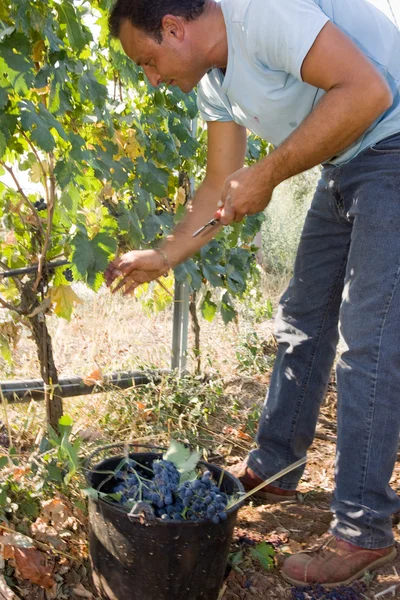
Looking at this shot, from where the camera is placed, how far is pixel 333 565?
1.79 m

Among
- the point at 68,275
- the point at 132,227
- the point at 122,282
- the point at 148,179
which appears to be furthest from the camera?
the point at 148,179

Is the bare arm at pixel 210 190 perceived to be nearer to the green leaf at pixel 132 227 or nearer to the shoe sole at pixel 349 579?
the green leaf at pixel 132 227

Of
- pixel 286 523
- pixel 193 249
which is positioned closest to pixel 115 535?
pixel 286 523

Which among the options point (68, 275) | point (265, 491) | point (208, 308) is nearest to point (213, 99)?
point (68, 275)

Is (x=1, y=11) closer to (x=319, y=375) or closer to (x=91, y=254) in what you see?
(x=91, y=254)

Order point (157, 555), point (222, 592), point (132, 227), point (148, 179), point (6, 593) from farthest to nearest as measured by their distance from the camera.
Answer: point (148, 179)
point (132, 227)
point (222, 592)
point (6, 593)
point (157, 555)

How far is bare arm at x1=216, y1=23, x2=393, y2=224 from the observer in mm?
1551

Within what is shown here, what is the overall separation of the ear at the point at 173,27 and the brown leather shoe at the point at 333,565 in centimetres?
135

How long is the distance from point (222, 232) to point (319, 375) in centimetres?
130

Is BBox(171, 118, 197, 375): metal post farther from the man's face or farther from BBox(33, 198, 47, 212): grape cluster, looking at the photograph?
the man's face

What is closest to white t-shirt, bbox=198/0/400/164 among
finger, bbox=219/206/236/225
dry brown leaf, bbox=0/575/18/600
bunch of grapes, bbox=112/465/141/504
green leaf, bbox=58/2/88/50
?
finger, bbox=219/206/236/225

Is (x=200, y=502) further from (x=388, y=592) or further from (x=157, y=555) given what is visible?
(x=388, y=592)

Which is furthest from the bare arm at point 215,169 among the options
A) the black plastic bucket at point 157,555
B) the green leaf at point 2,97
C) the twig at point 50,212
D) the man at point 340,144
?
the black plastic bucket at point 157,555

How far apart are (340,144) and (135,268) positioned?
0.65 m
